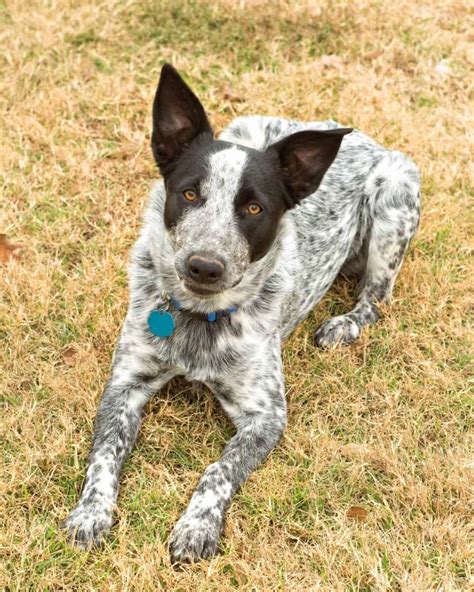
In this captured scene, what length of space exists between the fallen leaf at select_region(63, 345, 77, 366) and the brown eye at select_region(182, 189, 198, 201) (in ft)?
4.04

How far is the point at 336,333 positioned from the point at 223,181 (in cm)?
141

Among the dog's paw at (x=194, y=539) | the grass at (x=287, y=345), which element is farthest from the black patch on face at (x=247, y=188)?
the dog's paw at (x=194, y=539)

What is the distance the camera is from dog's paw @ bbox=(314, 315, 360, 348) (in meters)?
4.45

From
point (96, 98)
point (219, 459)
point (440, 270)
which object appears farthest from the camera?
point (96, 98)

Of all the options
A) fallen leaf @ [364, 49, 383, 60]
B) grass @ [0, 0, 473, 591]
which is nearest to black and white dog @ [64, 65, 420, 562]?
grass @ [0, 0, 473, 591]

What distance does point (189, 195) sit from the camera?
11.3 feet

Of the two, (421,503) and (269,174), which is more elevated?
(269,174)

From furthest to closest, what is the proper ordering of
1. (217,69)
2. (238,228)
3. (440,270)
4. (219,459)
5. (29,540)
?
(217,69) → (440,270) → (219,459) → (238,228) → (29,540)

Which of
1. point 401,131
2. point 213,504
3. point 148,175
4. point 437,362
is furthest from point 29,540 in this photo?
point 401,131

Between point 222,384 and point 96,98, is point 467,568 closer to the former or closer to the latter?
point 222,384

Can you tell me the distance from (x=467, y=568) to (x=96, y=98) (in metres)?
4.31

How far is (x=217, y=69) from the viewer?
20.9 ft

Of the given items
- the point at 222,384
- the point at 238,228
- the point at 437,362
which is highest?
the point at 238,228

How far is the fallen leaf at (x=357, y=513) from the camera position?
345 centimetres
